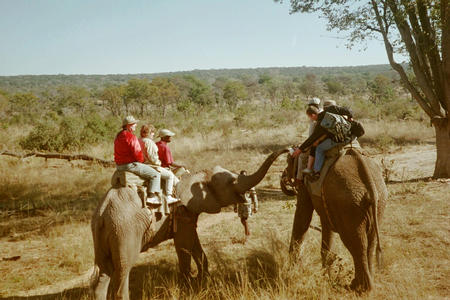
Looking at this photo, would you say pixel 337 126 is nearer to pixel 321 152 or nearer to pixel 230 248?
pixel 321 152

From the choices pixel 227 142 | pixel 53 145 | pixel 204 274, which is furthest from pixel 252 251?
pixel 53 145

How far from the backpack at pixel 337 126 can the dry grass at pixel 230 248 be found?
1.88 meters

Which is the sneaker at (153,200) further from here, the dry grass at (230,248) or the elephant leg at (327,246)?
the elephant leg at (327,246)

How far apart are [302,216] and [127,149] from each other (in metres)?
2.94

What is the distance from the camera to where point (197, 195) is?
18.3 feet

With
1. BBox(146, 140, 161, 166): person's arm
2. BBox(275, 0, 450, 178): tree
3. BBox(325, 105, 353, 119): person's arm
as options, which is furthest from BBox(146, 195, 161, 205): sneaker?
BBox(275, 0, 450, 178): tree

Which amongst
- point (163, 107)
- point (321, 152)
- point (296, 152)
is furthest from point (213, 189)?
point (163, 107)

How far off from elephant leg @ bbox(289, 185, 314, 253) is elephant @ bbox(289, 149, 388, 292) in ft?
2.03

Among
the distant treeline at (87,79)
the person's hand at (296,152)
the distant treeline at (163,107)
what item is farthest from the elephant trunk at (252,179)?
the distant treeline at (87,79)

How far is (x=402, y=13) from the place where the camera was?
36.2 feet

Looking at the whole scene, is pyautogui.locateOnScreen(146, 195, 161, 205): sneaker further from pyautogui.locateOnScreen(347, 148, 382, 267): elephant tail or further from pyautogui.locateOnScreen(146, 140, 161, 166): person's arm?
pyautogui.locateOnScreen(347, 148, 382, 267): elephant tail

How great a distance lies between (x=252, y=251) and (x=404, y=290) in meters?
2.51

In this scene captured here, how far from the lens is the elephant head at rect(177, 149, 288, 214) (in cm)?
550

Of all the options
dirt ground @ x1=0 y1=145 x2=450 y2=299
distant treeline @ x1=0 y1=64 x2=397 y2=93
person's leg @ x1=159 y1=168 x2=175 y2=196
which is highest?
distant treeline @ x1=0 y1=64 x2=397 y2=93
